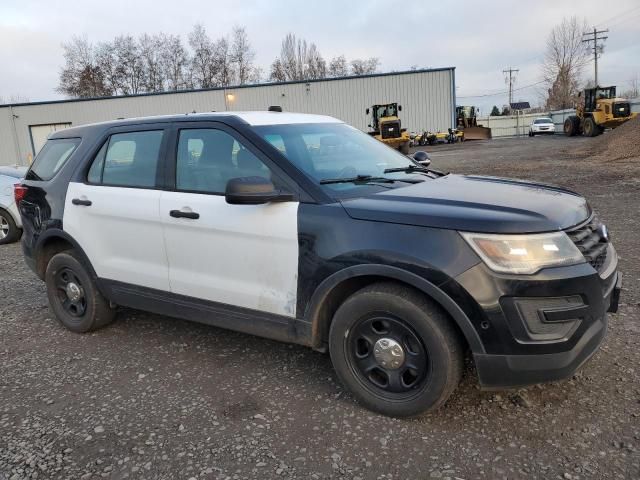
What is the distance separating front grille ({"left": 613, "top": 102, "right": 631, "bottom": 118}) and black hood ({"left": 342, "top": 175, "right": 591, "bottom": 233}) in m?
32.0

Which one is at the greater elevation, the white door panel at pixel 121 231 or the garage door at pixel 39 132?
the garage door at pixel 39 132

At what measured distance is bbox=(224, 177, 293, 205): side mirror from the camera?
3012 millimetres

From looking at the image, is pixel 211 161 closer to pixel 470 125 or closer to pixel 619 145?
pixel 619 145

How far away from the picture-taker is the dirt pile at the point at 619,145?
1769cm

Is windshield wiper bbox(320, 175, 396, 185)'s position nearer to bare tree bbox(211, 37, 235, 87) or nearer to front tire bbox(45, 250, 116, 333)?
front tire bbox(45, 250, 116, 333)

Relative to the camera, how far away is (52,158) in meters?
4.64

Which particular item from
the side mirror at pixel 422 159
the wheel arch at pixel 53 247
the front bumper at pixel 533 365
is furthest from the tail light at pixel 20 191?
the front bumper at pixel 533 365

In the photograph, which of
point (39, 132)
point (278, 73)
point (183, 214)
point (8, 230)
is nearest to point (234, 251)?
point (183, 214)

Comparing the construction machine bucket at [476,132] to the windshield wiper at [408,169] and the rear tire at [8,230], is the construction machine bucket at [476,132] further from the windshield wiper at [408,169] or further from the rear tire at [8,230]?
the windshield wiper at [408,169]

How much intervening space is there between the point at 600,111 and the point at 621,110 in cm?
120

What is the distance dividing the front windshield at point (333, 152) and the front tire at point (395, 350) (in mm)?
718

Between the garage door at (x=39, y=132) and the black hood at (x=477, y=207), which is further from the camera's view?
the garage door at (x=39, y=132)

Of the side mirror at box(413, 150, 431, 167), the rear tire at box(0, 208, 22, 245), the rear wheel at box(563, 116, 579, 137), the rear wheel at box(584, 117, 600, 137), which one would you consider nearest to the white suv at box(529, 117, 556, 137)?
the rear wheel at box(563, 116, 579, 137)

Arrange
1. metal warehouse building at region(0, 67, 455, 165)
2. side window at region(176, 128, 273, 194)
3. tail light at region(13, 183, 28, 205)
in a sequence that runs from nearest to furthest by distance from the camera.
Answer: side window at region(176, 128, 273, 194) < tail light at region(13, 183, 28, 205) < metal warehouse building at region(0, 67, 455, 165)
